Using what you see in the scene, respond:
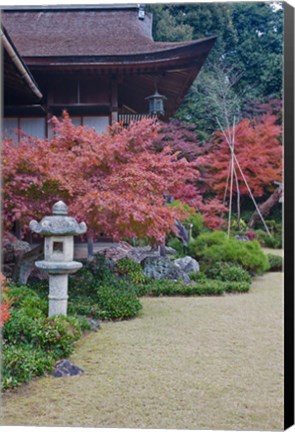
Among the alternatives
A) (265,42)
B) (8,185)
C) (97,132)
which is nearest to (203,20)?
(265,42)

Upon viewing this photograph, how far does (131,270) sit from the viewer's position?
12.2ft

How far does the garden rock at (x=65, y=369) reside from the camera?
10.4 ft

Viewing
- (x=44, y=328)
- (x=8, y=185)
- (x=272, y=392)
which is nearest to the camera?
(x=272, y=392)

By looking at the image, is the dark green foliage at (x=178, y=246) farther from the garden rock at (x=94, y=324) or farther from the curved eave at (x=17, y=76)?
the curved eave at (x=17, y=76)

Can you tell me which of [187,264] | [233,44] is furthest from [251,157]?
[187,264]

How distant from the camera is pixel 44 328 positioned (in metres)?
3.27

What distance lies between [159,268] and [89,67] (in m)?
1.51

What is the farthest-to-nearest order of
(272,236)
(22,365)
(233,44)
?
(233,44)
(272,236)
(22,365)

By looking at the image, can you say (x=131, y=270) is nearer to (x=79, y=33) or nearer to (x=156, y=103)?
(x=156, y=103)

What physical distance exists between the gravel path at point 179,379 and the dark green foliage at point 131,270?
0.36 meters

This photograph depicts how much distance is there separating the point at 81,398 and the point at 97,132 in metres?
1.76

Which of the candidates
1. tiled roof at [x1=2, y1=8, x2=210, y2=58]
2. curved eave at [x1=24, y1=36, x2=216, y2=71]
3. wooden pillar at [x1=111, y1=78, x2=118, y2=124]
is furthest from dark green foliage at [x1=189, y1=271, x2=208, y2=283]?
tiled roof at [x1=2, y1=8, x2=210, y2=58]

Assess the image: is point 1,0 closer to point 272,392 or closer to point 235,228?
point 235,228

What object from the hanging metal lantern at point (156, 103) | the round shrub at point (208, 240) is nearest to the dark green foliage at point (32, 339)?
the round shrub at point (208, 240)
